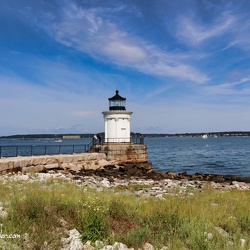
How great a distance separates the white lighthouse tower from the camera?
89.9ft

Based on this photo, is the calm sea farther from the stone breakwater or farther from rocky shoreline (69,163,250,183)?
the stone breakwater

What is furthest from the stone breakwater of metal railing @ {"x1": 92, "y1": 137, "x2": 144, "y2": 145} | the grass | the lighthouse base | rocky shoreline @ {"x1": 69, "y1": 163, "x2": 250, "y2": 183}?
the grass

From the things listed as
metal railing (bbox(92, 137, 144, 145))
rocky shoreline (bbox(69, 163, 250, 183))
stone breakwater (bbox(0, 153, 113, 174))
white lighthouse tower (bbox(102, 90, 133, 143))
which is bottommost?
rocky shoreline (bbox(69, 163, 250, 183))

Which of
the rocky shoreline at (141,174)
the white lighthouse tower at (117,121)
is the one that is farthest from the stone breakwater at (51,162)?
the white lighthouse tower at (117,121)

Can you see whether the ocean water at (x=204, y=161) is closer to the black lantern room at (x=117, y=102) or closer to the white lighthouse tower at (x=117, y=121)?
the white lighthouse tower at (x=117, y=121)

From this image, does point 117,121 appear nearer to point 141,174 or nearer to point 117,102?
point 117,102

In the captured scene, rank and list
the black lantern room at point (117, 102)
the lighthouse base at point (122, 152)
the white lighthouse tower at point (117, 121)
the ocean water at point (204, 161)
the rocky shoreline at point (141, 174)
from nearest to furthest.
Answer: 1. the rocky shoreline at point (141, 174)
2. the lighthouse base at point (122, 152)
3. the white lighthouse tower at point (117, 121)
4. the black lantern room at point (117, 102)
5. the ocean water at point (204, 161)

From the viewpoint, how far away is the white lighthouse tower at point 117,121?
2741 cm

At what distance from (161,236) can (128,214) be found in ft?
4.54

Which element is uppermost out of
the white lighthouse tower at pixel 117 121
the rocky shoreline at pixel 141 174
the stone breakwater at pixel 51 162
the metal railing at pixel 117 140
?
the white lighthouse tower at pixel 117 121

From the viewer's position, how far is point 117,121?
90.0 ft

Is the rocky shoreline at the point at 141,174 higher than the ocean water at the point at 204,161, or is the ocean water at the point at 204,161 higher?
the rocky shoreline at the point at 141,174

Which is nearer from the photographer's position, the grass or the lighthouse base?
the grass

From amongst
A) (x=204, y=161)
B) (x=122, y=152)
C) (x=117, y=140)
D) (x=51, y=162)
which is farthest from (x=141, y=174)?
(x=204, y=161)
